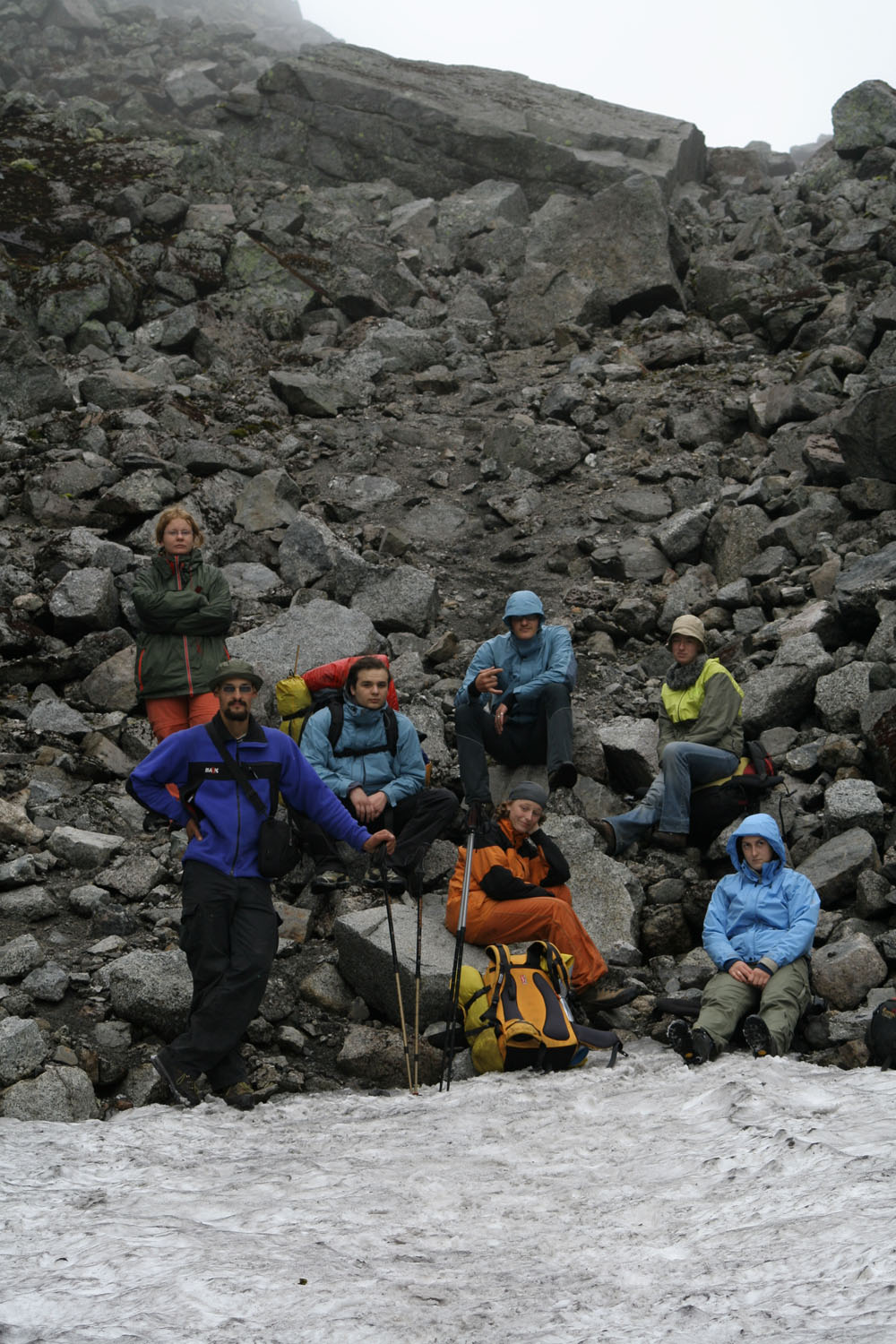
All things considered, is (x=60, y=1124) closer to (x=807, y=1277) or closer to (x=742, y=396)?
(x=807, y=1277)

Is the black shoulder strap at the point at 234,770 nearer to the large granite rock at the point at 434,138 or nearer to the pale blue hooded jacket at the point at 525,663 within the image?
the pale blue hooded jacket at the point at 525,663

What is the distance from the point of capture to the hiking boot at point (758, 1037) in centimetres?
643

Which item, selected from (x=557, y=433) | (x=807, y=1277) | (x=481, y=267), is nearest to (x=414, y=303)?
(x=481, y=267)

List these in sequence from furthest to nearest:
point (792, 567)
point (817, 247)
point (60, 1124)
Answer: point (817, 247) → point (792, 567) → point (60, 1124)

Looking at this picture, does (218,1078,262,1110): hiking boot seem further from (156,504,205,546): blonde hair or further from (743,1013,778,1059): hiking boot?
(156,504,205,546): blonde hair

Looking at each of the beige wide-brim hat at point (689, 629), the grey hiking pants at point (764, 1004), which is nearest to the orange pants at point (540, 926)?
the grey hiking pants at point (764, 1004)

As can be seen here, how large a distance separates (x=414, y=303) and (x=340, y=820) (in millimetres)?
19234

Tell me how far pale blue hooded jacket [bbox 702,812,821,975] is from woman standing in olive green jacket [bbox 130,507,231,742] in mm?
4729

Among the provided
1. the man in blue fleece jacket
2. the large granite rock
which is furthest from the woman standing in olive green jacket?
the large granite rock

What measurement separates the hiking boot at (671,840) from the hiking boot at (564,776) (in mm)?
882

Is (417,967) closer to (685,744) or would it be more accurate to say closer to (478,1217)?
(478,1217)

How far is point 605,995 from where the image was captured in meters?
7.81

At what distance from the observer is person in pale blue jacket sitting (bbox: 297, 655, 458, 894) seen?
28.6 feet

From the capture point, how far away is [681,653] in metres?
9.73
